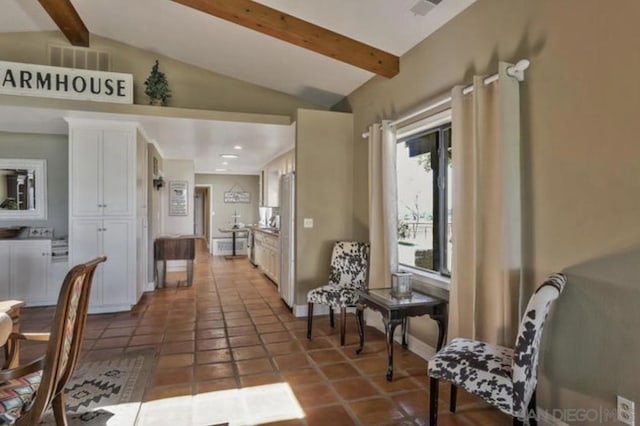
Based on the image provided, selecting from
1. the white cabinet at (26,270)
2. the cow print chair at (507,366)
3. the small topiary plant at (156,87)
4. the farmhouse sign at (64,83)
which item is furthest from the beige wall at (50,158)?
the cow print chair at (507,366)

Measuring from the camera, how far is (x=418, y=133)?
349 centimetres

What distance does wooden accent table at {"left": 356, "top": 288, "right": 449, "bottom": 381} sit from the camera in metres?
2.66

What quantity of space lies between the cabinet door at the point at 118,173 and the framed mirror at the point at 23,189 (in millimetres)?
1507

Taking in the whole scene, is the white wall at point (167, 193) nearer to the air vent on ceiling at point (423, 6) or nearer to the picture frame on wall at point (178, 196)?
the picture frame on wall at point (178, 196)

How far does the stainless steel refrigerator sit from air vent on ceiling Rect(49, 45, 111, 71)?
8.74 feet

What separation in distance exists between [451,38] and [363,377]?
2.76m

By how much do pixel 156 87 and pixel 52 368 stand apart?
3716 millimetres

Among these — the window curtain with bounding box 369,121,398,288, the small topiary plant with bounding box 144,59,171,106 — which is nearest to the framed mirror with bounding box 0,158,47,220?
the small topiary plant with bounding box 144,59,171,106

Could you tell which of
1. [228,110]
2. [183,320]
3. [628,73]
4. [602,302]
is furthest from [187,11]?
[602,302]

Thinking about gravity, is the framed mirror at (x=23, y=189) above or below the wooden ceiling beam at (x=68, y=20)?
below

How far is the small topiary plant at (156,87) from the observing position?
4371mm

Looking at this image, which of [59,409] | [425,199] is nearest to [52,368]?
[59,409]

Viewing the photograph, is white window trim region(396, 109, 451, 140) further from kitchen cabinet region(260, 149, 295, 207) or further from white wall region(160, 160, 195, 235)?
white wall region(160, 160, 195, 235)

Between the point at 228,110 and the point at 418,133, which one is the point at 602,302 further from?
the point at 228,110
